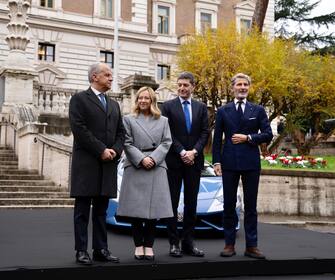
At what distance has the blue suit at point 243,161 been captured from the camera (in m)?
7.17

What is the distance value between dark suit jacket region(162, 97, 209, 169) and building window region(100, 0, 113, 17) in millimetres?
41186

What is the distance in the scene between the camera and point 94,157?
6395mm

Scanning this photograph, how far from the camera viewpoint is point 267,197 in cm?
1634

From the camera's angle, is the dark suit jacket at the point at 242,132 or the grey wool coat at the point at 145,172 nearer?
the grey wool coat at the point at 145,172

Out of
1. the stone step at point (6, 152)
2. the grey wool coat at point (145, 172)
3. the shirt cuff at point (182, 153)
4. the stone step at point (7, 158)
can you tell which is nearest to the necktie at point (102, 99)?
the grey wool coat at point (145, 172)

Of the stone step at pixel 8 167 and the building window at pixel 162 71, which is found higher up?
the building window at pixel 162 71

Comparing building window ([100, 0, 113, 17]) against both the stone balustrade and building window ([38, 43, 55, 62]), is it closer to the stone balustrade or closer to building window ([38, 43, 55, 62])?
building window ([38, 43, 55, 62])

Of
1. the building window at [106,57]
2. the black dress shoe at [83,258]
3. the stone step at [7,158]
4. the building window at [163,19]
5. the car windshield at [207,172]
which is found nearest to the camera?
the black dress shoe at [83,258]

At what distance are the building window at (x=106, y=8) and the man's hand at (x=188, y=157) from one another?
137 ft

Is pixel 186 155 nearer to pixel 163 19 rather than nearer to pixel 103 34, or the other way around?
pixel 103 34

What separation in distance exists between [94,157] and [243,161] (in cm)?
194

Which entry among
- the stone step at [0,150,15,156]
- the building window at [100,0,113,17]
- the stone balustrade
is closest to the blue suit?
the stone step at [0,150,15,156]

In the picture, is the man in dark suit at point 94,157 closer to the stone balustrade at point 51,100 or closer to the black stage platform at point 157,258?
the black stage platform at point 157,258

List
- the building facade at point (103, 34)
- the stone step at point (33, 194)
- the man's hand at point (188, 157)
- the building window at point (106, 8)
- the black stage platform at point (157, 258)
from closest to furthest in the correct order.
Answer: the black stage platform at point (157, 258), the man's hand at point (188, 157), the stone step at point (33, 194), the building facade at point (103, 34), the building window at point (106, 8)
